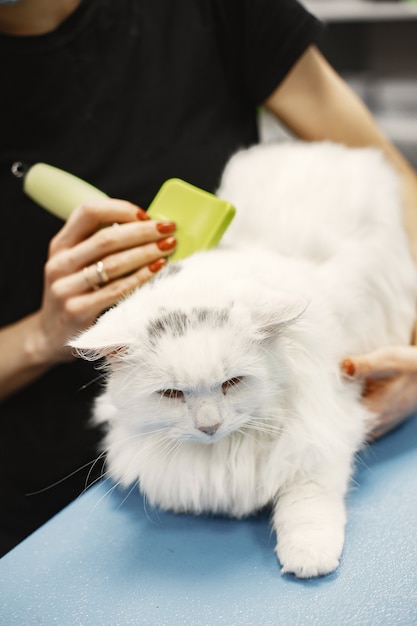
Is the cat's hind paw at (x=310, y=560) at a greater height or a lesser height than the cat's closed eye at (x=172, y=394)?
lesser

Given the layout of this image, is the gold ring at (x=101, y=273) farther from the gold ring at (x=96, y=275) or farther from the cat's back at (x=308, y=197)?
the cat's back at (x=308, y=197)

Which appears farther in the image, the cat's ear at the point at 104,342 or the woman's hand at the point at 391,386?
Result: the woman's hand at the point at 391,386

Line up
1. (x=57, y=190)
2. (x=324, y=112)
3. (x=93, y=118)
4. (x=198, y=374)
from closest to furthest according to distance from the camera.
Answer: (x=198, y=374) → (x=57, y=190) → (x=93, y=118) → (x=324, y=112)

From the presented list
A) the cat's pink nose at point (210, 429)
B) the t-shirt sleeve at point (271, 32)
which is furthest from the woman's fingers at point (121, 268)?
the t-shirt sleeve at point (271, 32)

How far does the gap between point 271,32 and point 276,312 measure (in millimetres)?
639

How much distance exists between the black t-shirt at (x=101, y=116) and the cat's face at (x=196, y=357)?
40cm

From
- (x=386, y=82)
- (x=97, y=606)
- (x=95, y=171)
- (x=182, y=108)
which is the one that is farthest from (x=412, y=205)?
(x=386, y=82)

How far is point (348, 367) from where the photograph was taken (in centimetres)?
73

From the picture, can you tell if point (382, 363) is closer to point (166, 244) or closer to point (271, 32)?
point (166, 244)

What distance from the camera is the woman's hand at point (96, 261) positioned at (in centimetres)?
74

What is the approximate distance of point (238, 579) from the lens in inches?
24.8

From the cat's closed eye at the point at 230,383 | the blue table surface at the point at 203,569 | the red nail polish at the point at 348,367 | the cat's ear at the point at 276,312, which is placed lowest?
the blue table surface at the point at 203,569

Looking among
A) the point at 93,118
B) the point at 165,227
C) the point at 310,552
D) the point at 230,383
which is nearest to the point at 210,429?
the point at 230,383

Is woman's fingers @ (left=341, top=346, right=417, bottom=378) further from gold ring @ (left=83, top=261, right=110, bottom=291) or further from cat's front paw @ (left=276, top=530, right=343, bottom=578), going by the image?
gold ring @ (left=83, top=261, right=110, bottom=291)
